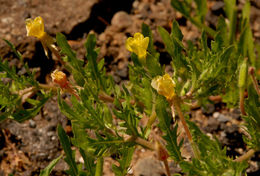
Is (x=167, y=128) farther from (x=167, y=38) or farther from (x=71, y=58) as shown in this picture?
(x=71, y=58)

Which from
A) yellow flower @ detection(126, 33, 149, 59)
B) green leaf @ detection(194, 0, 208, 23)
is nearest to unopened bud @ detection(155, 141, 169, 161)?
yellow flower @ detection(126, 33, 149, 59)

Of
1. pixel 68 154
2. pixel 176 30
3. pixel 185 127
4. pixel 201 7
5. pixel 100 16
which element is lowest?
pixel 68 154

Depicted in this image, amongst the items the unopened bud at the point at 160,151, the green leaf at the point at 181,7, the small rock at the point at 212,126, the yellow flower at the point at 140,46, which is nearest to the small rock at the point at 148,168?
the small rock at the point at 212,126

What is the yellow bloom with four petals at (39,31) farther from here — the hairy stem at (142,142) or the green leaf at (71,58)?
the hairy stem at (142,142)

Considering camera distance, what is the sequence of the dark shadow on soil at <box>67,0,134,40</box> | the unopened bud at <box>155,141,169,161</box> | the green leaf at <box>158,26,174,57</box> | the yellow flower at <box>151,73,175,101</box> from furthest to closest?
the dark shadow on soil at <box>67,0,134,40</box> < the green leaf at <box>158,26,174,57</box> < the yellow flower at <box>151,73,175,101</box> < the unopened bud at <box>155,141,169,161</box>

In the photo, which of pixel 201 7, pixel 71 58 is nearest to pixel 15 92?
pixel 71 58

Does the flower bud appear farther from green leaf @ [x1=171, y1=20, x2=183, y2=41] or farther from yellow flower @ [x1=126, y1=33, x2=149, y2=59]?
yellow flower @ [x1=126, y1=33, x2=149, y2=59]

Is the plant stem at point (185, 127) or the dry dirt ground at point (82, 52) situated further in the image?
the dry dirt ground at point (82, 52)
